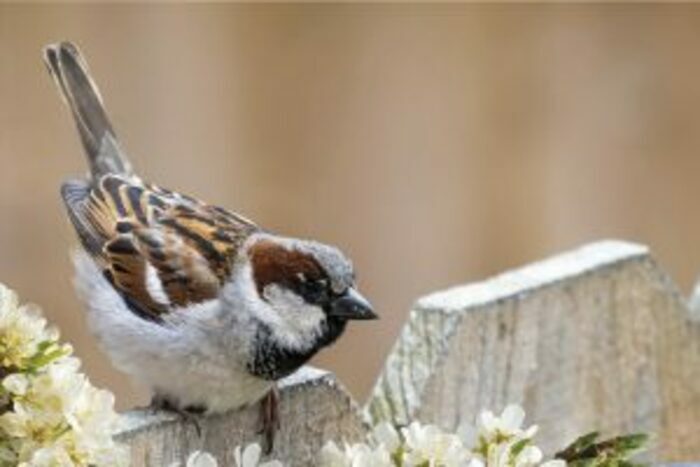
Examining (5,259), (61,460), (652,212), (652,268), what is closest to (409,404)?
(652,268)

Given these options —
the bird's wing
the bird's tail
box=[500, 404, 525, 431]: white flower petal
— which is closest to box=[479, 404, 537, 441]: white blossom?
box=[500, 404, 525, 431]: white flower petal

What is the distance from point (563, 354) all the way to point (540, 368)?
1.8 inches

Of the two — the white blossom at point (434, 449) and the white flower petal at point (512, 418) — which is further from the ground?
the white flower petal at point (512, 418)

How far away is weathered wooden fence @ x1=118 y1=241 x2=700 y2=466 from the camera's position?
2305 mm

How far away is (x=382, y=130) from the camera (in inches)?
159

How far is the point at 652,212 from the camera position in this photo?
4195 millimetres

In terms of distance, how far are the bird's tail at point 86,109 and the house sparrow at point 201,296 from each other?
0.25m

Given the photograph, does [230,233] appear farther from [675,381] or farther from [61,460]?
[61,460]

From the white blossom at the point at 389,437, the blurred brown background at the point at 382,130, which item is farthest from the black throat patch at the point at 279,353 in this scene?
the blurred brown background at the point at 382,130

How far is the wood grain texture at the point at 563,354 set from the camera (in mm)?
2461

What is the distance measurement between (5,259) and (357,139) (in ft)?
2.12

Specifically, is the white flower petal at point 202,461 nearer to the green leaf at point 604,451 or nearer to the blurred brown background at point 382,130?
the green leaf at point 604,451

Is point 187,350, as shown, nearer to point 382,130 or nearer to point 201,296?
point 201,296

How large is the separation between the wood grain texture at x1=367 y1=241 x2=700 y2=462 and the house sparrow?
3.8 inches
